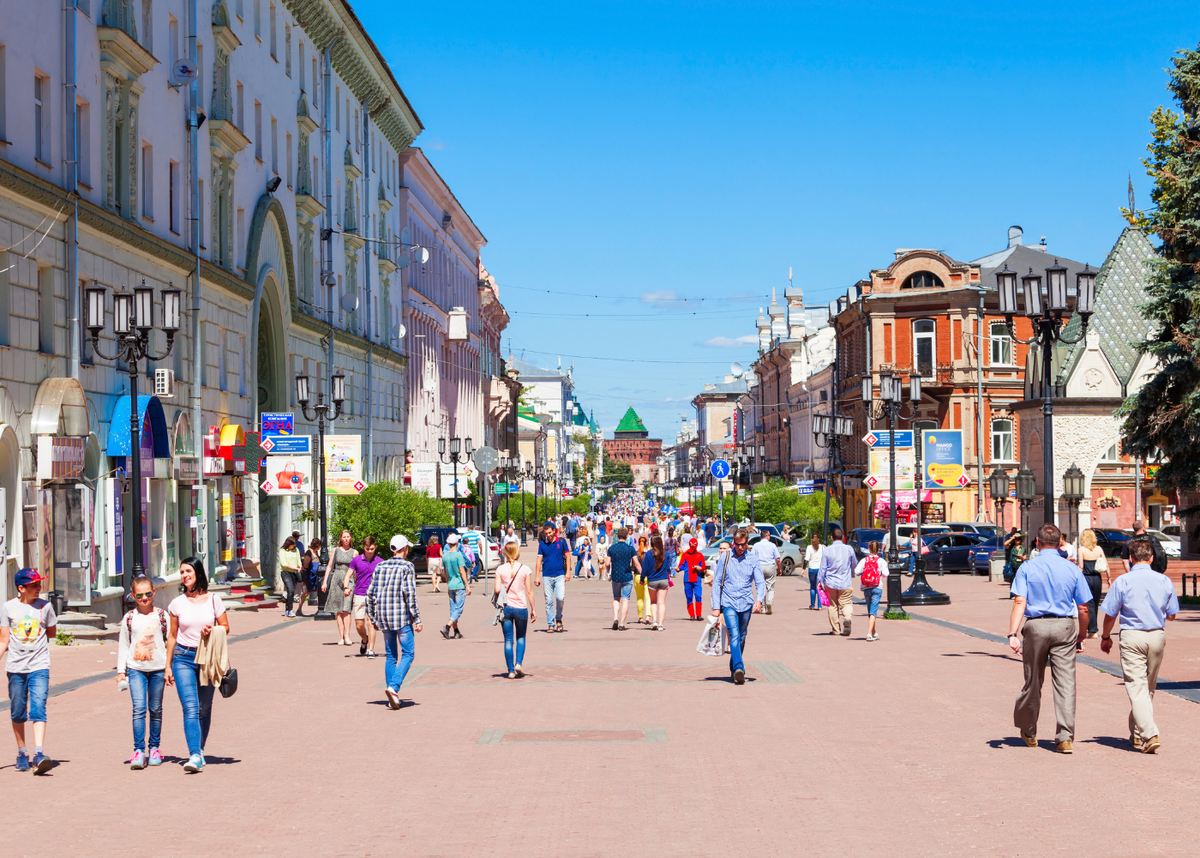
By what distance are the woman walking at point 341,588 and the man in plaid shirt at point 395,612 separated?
23.5 feet

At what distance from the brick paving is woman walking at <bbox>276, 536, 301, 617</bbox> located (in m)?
12.1

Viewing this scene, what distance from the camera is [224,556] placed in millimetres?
36000

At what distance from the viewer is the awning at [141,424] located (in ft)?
86.9

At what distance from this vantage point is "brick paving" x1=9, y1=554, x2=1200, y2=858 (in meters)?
8.58

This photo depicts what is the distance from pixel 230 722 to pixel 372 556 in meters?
7.15

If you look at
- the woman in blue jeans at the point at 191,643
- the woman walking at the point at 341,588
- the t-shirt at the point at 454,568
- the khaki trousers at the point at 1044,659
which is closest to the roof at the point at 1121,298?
the t-shirt at the point at 454,568

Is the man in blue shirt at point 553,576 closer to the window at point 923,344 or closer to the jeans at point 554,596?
the jeans at point 554,596

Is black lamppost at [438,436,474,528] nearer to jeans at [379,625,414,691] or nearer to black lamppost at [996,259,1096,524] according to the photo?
black lamppost at [996,259,1096,524]

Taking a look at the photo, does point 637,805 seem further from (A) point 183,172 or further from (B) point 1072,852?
(A) point 183,172

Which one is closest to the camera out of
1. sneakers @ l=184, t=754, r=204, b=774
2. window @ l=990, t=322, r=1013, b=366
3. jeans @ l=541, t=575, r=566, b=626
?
sneakers @ l=184, t=754, r=204, b=774

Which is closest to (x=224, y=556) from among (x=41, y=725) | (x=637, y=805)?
(x=41, y=725)

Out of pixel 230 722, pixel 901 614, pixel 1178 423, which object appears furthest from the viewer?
pixel 1178 423

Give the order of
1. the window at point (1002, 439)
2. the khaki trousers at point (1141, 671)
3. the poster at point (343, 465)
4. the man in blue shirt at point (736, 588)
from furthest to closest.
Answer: the window at point (1002, 439) → the poster at point (343, 465) → the man in blue shirt at point (736, 588) → the khaki trousers at point (1141, 671)

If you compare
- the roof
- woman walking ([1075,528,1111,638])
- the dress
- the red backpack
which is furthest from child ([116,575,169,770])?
the roof
